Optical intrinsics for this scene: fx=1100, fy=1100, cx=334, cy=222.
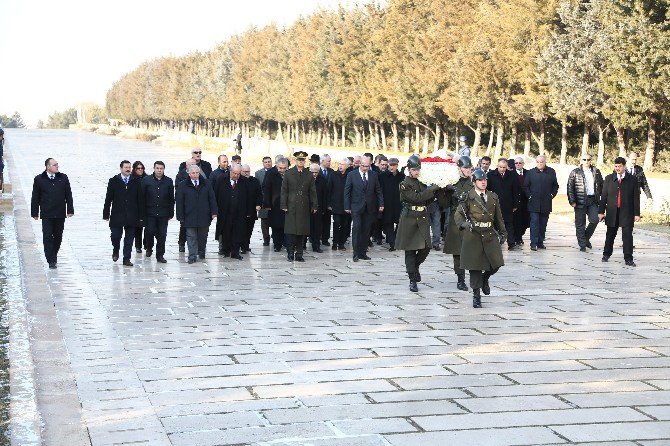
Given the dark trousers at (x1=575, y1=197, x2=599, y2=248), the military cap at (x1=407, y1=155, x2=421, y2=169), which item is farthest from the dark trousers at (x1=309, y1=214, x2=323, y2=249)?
the military cap at (x1=407, y1=155, x2=421, y2=169)

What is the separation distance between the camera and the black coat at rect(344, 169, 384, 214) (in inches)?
696

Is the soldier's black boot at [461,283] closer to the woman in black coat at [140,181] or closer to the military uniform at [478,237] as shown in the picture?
the military uniform at [478,237]

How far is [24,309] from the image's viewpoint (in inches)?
465

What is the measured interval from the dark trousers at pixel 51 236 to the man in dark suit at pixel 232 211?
108 inches

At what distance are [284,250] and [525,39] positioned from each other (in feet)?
94.4

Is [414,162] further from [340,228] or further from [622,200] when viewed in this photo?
[340,228]

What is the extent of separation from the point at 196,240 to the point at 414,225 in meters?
4.41

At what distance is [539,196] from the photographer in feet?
61.9

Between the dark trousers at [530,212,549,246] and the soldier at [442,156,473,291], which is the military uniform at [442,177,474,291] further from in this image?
the dark trousers at [530,212,549,246]

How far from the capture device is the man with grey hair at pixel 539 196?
1886 cm

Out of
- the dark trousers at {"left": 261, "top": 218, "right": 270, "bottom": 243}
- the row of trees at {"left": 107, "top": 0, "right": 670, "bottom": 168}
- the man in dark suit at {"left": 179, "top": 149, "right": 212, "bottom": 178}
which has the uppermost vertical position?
A: the row of trees at {"left": 107, "top": 0, "right": 670, "bottom": 168}

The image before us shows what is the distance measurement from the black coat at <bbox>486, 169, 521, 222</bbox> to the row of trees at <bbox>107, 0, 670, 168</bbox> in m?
15.1

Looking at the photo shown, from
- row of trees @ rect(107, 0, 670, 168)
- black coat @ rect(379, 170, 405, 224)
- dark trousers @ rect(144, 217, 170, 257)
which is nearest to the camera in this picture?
dark trousers @ rect(144, 217, 170, 257)

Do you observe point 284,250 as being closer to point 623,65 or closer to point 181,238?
point 181,238
